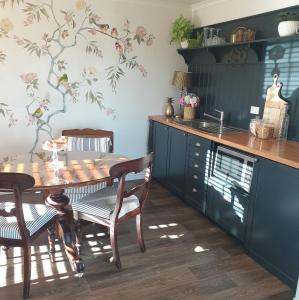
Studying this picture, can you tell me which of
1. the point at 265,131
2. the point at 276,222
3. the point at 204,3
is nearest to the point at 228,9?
the point at 204,3

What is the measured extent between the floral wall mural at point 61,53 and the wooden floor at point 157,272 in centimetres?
157

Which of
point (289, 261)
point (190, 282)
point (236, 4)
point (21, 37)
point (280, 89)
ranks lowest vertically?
point (190, 282)

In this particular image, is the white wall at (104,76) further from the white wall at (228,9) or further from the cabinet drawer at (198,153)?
the cabinet drawer at (198,153)

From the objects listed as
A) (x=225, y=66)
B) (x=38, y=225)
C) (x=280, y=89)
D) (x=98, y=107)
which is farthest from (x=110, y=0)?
(x=38, y=225)

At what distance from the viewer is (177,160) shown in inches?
135

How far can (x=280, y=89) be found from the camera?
8.98 ft

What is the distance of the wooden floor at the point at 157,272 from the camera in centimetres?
196

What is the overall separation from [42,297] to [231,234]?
1.63 meters

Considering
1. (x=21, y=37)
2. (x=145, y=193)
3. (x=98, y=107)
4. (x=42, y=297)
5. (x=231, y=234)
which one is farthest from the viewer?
(x=98, y=107)

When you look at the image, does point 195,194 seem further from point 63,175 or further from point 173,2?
point 173,2

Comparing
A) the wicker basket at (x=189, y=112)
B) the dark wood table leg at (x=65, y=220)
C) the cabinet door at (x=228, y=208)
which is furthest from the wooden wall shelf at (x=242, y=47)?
the dark wood table leg at (x=65, y=220)

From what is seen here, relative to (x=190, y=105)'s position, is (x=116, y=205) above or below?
below

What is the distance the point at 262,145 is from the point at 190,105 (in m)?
1.53

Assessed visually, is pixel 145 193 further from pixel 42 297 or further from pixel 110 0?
pixel 110 0
